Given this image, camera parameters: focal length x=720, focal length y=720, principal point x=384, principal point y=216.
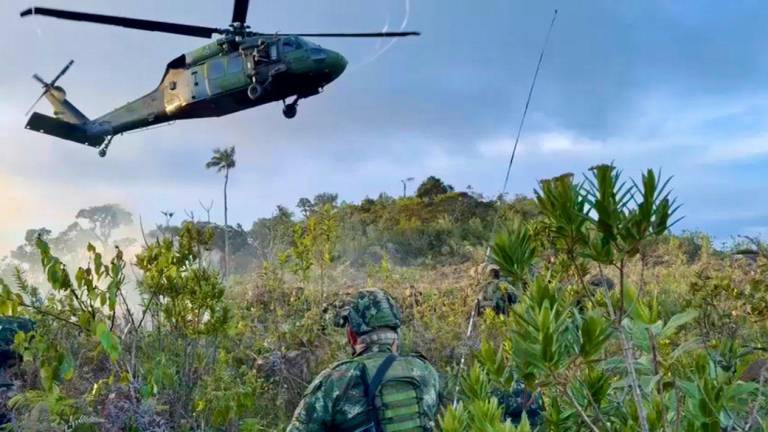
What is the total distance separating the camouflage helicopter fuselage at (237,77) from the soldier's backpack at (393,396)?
1242 cm

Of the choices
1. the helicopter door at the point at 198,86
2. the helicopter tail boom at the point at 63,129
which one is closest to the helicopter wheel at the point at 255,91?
the helicopter door at the point at 198,86

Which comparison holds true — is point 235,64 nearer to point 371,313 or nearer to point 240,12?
point 240,12

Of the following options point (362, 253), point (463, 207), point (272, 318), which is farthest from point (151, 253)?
point (463, 207)

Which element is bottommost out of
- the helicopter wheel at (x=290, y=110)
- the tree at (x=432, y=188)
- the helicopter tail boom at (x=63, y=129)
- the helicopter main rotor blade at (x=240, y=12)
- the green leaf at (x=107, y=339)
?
the green leaf at (x=107, y=339)

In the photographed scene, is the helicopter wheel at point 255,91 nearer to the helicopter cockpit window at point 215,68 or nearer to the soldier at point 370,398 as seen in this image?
the helicopter cockpit window at point 215,68

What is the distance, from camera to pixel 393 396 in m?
3.87

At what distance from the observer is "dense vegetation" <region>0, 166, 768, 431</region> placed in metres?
1.45

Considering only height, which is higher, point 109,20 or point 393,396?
point 109,20

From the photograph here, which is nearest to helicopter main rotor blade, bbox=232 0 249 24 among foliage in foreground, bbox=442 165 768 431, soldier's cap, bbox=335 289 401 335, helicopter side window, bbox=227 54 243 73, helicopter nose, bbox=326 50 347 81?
helicopter side window, bbox=227 54 243 73

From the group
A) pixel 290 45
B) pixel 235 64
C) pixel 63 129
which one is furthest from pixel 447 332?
pixel 63 129

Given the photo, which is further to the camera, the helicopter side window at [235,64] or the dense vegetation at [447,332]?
the helicopter side window at [235,64]

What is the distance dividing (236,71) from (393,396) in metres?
13.3

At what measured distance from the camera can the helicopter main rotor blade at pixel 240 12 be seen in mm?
15828

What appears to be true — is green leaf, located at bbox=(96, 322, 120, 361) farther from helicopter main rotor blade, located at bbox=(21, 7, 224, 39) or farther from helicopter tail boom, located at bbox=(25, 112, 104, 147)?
helicopter tail boom, located at bbox=(25, 112, 104, 147)
